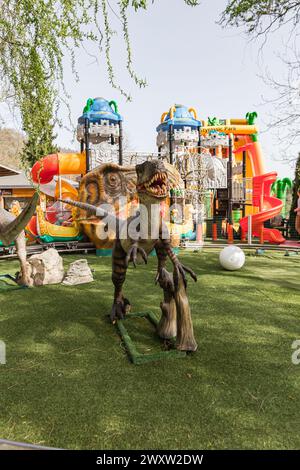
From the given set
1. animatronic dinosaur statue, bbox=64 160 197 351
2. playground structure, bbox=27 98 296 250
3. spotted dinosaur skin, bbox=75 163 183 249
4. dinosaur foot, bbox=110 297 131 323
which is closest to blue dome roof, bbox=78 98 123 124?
playground structure, bbox=27 98 296 250

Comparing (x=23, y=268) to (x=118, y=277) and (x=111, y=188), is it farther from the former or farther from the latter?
(x=111, y=188)

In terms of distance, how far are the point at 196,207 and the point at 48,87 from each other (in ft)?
30.5

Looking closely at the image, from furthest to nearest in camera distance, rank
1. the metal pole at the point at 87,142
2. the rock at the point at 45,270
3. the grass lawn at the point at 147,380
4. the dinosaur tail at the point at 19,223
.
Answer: the metal pole at the point at 87,142, the rock at the point at 45,270, the grass lawn at the point at 147,380, the dinosaur tail at the point at 19,223

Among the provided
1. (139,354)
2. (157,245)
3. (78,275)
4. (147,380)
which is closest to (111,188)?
(78,275)

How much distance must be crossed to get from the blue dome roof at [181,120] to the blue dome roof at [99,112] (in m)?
2.04

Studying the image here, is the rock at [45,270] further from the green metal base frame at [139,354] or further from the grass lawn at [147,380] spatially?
the green metal base frame at [139,354]

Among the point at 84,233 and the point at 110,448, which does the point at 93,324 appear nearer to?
the point at 110,448

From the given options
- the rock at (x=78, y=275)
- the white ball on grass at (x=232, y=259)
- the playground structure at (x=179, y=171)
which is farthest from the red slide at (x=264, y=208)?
the rock at (x=78, y=275)

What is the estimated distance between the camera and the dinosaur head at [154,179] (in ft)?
10.1

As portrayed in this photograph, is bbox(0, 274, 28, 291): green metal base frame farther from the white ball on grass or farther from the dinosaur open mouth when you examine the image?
the white ball on grass

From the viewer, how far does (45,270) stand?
6105mm

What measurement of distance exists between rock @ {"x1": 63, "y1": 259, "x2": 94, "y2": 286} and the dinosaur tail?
4166 mm
